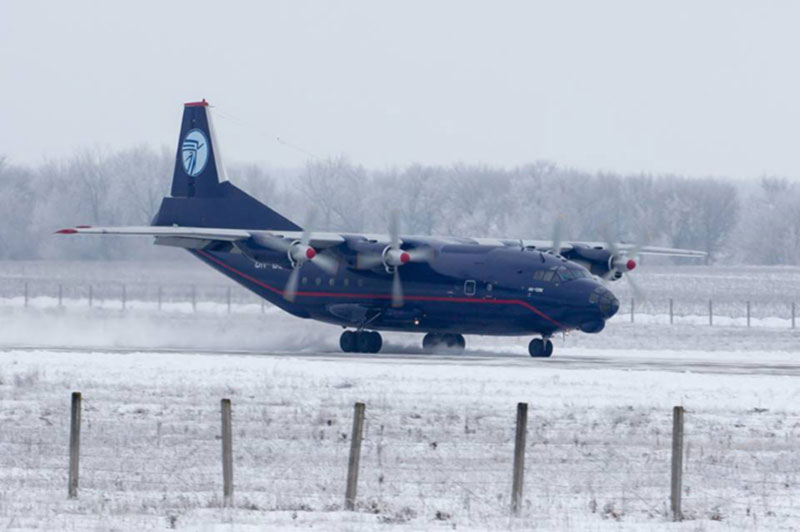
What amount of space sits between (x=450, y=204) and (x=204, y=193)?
79.3 metres

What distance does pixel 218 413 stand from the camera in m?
25.5

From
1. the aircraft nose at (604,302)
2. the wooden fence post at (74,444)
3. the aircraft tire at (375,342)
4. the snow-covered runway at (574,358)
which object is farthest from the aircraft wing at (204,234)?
the wooden fence post at (74,444)

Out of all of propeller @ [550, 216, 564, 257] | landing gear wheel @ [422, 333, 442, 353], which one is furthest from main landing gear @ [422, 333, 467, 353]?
propeller @ [550, 216, 564, 257]

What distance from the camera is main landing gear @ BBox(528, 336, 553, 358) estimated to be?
39625 mm

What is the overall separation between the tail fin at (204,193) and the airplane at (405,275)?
2.4 inches

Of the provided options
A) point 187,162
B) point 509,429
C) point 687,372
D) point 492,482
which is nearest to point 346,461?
point 492,482

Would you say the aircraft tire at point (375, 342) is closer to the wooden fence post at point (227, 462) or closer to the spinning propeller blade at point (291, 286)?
the spinning propeller blade at point (291, 286)

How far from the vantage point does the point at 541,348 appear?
39.6 meters

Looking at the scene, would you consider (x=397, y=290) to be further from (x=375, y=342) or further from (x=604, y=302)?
(x=604, y=302)

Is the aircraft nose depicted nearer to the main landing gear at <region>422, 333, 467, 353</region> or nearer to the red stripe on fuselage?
the red stripe on fuselage

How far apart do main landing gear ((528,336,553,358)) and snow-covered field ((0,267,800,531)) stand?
1014mm

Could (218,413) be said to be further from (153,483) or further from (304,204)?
(304,204)

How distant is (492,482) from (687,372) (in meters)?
16.0

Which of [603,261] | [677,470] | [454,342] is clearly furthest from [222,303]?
[677,470]
